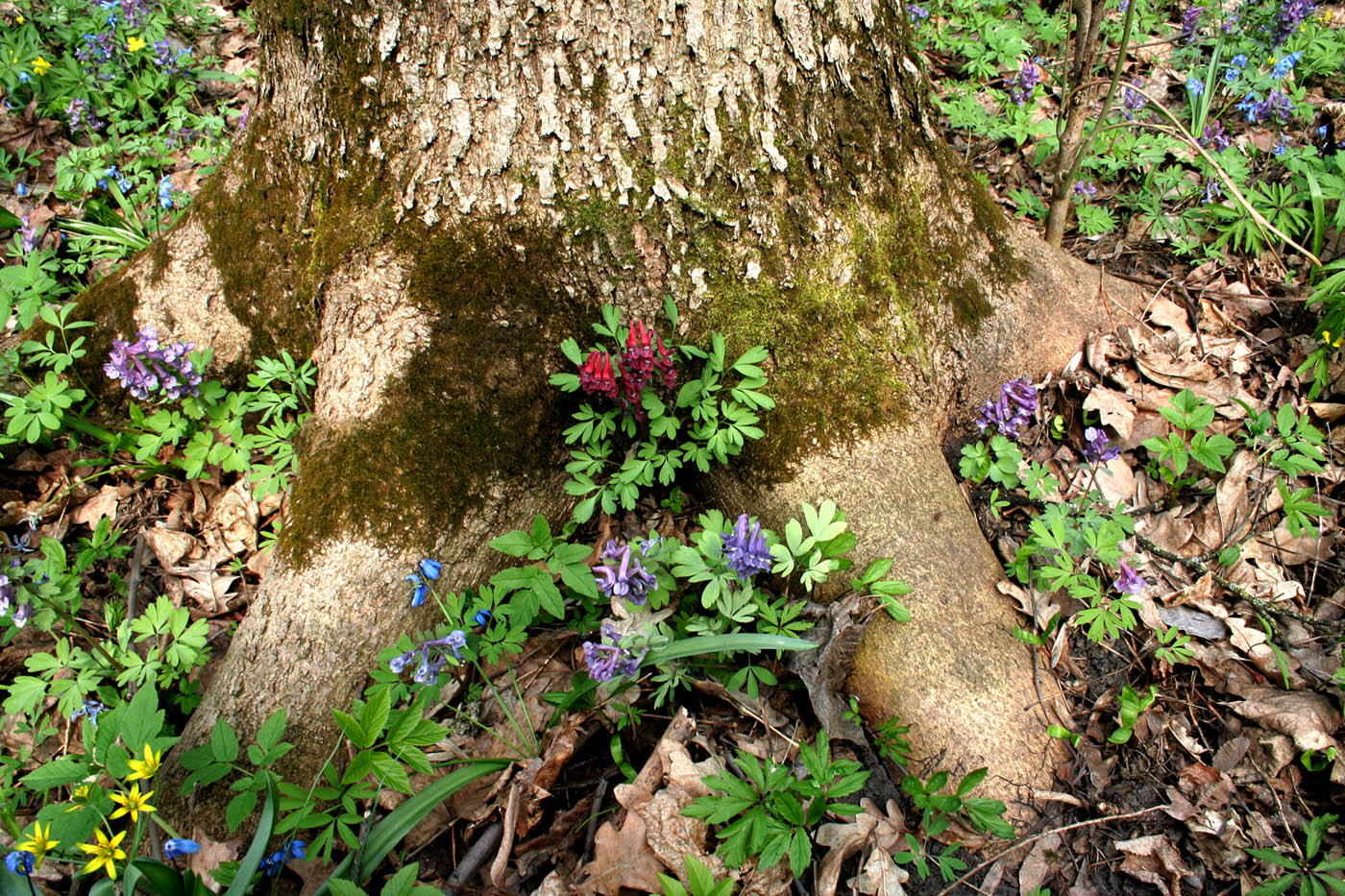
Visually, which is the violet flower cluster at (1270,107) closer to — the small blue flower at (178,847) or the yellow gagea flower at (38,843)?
the small blue flower at (178,847)

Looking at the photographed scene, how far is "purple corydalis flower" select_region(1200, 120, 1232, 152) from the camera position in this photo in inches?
134

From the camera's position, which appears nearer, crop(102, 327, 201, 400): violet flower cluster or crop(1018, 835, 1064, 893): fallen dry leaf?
crop(1018, 835, 1064, 893): fallen dry leaf

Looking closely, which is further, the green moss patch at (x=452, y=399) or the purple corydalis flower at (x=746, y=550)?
the green moss patch at (x=452, y=399)

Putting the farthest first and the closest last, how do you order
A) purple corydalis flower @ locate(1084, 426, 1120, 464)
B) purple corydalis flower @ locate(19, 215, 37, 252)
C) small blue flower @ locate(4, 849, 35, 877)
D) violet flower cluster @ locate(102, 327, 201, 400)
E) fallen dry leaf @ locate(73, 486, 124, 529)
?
purple corydalis flower @ locate(19, 215, 37, 252) < fallen dry leaf @ locate(73, 486, 124, 529) < violet flower cluster @ locate(102, 327, 201, 400) < purple corydalis flower @ locate(1084, 426, 1120, 464) < small blue flower @ locate(4, 849, 35, 877)

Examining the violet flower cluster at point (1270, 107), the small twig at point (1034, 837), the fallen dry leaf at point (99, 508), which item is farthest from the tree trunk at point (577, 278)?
the violet flower cluster at point (1270, 107)

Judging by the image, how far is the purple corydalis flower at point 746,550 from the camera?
191 cm

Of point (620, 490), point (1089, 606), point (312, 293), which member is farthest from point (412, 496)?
point (1089, 606)

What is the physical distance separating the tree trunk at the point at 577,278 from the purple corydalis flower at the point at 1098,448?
46 cm

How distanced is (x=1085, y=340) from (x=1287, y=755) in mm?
1445

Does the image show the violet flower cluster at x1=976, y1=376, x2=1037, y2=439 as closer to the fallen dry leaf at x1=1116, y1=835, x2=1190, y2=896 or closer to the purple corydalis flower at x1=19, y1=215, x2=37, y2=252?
the fallen dry leaf at x1=1116, y1=835, x2=1190, y2=896

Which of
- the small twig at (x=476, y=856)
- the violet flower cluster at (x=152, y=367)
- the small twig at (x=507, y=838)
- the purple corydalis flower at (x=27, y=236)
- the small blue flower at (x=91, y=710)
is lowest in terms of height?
the small twig at (x=476, y=856)

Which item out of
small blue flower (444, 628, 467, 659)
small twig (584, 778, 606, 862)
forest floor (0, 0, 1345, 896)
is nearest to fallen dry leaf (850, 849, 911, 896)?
forest floor (0, 0, 1345, 896)

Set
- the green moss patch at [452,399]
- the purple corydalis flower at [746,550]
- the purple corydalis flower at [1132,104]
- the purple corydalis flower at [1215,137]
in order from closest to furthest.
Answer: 1. the purple corydalis flower at [746,550]
2. the green moss patch at [452,399]
3. the purple corydalis flower at [1215,137]
4. the purple corydalis flower at [1132,104]

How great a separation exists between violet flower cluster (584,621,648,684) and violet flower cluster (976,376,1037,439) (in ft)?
4.65
